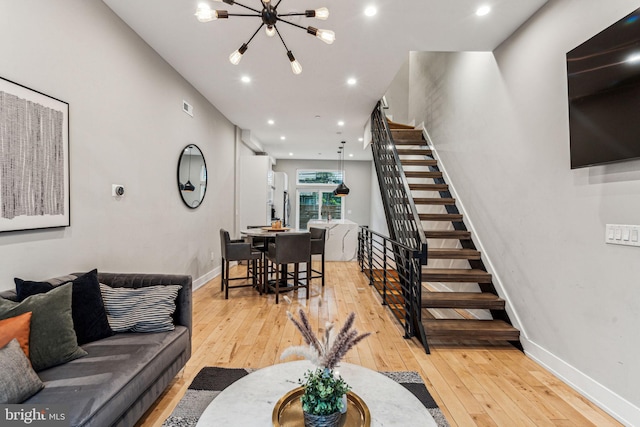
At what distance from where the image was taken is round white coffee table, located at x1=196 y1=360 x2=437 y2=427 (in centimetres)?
124

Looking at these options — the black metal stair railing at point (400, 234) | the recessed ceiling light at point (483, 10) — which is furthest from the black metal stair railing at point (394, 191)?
the recessed ceiling light at point (483, 10)

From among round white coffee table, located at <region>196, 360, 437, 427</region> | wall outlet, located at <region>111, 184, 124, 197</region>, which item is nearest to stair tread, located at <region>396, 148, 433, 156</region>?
wall outlet, located at <region>111, 184, 124, 197</region>

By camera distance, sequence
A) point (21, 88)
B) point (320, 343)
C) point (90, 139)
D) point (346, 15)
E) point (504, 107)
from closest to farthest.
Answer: point (320, 343), point (21, 88), point (90, 139), point (346, 15), point (504, 107)

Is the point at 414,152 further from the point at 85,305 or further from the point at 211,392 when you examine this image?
the point at 85,305

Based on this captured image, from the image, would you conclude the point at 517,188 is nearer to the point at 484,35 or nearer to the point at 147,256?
the point at 484,35

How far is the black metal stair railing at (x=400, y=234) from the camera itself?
304 cm

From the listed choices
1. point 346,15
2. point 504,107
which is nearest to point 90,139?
point 346,15

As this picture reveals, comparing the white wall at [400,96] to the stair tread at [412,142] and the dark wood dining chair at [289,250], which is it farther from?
the dark wood dining chair at [289,250]

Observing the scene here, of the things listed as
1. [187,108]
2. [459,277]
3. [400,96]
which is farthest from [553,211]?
[400,96]

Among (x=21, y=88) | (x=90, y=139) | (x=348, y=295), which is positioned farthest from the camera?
(x=348, y=295)

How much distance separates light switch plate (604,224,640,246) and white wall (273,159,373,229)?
8900mm

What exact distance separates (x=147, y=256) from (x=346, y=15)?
313 cm

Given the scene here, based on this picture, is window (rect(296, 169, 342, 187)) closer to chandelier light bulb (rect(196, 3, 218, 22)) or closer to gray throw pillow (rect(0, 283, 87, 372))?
chandelier light bulb (rect(196, 3, 218, 22))

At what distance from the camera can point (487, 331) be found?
9.73 feet
